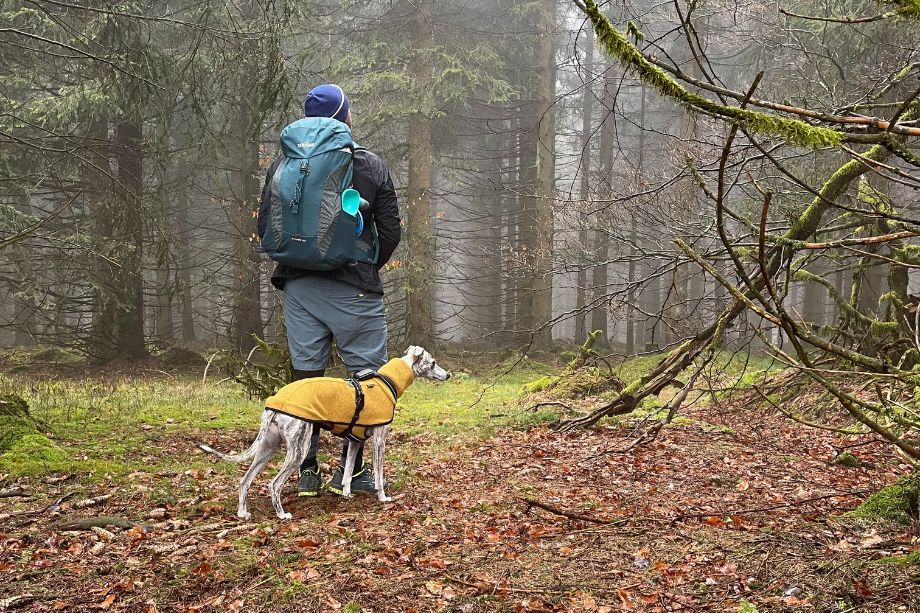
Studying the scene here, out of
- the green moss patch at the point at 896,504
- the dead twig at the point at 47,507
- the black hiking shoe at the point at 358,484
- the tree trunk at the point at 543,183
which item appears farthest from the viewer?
the tree trunk at the point at 543,183

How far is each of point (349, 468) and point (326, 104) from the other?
2.57 metres

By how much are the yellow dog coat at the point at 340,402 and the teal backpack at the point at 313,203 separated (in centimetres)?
80

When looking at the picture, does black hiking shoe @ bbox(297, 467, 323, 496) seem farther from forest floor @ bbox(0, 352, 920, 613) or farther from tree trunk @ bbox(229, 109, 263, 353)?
tree trunk @ bbox(229, 109, 263, 353)

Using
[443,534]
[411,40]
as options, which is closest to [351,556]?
[443,534]

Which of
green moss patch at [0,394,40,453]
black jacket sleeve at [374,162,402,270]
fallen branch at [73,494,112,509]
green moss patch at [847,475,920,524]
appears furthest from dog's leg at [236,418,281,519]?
green moss patch at [847,475,920,524]

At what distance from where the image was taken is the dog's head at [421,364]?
5350 mm

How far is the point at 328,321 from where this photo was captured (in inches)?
185

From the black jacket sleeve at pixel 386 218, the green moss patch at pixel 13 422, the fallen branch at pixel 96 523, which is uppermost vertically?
the black jacket sleeve at pixel 386 218

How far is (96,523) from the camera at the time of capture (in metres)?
3.74

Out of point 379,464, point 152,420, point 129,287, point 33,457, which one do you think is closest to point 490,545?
point 379,464

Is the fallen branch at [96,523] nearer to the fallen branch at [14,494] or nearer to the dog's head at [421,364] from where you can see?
the fallen branch at [14,494]

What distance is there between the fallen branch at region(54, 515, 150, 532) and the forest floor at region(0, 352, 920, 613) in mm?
36

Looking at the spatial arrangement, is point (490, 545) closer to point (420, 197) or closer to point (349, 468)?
point (349, 468)

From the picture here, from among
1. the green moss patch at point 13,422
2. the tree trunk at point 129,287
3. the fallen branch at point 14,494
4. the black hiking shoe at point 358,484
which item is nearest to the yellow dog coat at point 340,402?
the black hiking shoe at point 358,484
